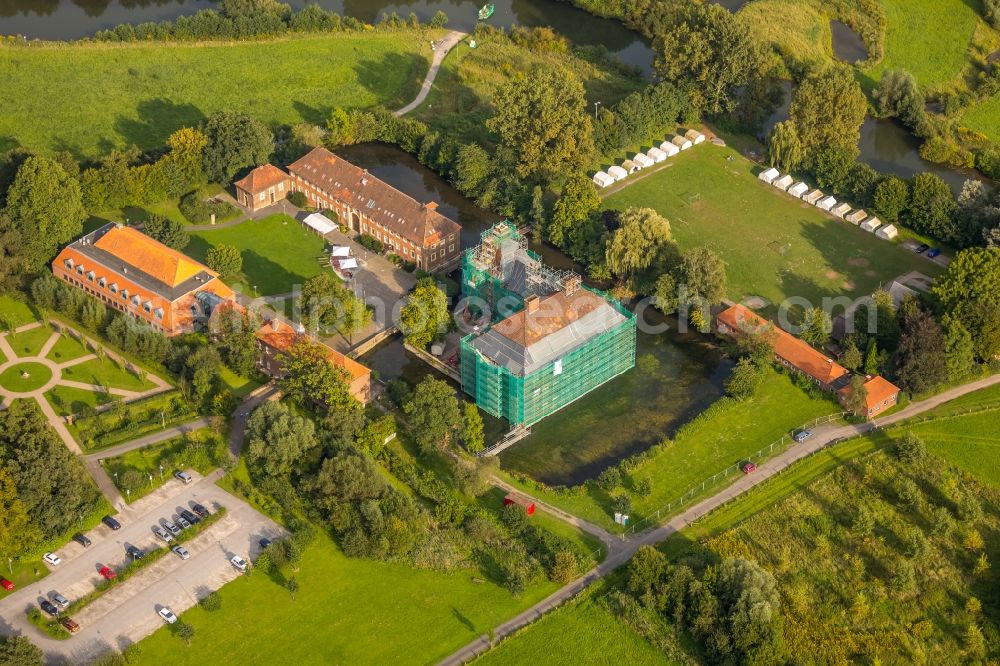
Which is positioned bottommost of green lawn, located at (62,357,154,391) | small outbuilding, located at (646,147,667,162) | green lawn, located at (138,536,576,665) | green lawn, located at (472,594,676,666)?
green lawn, located at (472,594,676,666)

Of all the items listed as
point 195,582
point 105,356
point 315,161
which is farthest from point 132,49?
point 195,582

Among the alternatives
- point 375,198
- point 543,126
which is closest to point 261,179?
point 375,198

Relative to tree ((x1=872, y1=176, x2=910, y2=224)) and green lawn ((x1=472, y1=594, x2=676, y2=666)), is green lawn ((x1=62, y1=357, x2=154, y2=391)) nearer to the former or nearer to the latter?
green lawn ((x1=472, y1=594, x2=676, y2=666))

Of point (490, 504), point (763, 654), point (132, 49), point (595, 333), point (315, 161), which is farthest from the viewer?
point (132, 49)

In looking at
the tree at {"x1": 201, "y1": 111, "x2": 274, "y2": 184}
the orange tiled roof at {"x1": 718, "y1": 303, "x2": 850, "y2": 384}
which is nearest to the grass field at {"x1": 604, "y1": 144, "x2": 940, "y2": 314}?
the orange tiled roof at {"x1": 718, "y1": 303, "x2": 850, "y2": 384}

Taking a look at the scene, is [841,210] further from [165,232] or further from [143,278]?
[143,278]

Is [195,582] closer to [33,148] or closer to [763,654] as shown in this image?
[763,654]

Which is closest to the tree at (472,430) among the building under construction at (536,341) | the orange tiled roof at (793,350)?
the building under construction at (536,341)

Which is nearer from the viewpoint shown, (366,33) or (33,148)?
(33,148)
